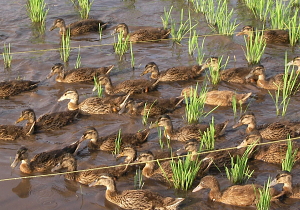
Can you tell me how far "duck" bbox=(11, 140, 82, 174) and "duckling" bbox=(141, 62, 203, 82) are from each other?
2.92 meters

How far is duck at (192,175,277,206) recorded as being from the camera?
269 inches

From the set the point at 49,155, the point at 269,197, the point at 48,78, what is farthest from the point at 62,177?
the point at 48,78

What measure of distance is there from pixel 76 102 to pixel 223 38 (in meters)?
3.74

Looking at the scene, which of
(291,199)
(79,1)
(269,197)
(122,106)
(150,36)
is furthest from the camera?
(79,1)

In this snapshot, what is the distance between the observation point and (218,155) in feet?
25.4

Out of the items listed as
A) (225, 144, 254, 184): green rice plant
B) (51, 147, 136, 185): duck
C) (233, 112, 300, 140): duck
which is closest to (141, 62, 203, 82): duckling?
(233, 112, 300, 140): duck

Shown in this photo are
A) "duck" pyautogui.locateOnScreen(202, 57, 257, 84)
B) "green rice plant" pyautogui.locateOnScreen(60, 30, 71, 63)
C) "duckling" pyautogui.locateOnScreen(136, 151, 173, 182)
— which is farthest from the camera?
"green rice plant" pyautogui.locateOnScreen(60, 30, 71, 63)

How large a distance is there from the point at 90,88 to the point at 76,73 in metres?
0.35

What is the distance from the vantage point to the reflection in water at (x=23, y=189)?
7.25m

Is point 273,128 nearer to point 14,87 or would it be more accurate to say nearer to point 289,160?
point 289,160

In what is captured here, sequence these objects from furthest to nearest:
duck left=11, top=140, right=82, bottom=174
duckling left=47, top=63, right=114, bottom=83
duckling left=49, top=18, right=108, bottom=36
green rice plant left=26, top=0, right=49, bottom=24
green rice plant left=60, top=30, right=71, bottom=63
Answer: green rice plant left=26, top=0, right=49, bottom=24 → duckling left=49, top=18, right=108, bottom=36 → green rice plant left=60, top=30, right=71, bottom=63 → duckling left=47, top=63, right=114, bottom=83 → duck left=11, top=140, right=82, bottom=174

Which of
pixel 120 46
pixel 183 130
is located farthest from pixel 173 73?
pixel 183 130

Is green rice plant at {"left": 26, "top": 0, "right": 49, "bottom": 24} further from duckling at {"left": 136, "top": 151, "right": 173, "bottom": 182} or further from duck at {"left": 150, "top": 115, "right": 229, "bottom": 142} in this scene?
duckling at {"left": 136, "top": 151, "right": 173, "bottom": 182}

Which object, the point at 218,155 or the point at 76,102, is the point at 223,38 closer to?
the point at 76,102
